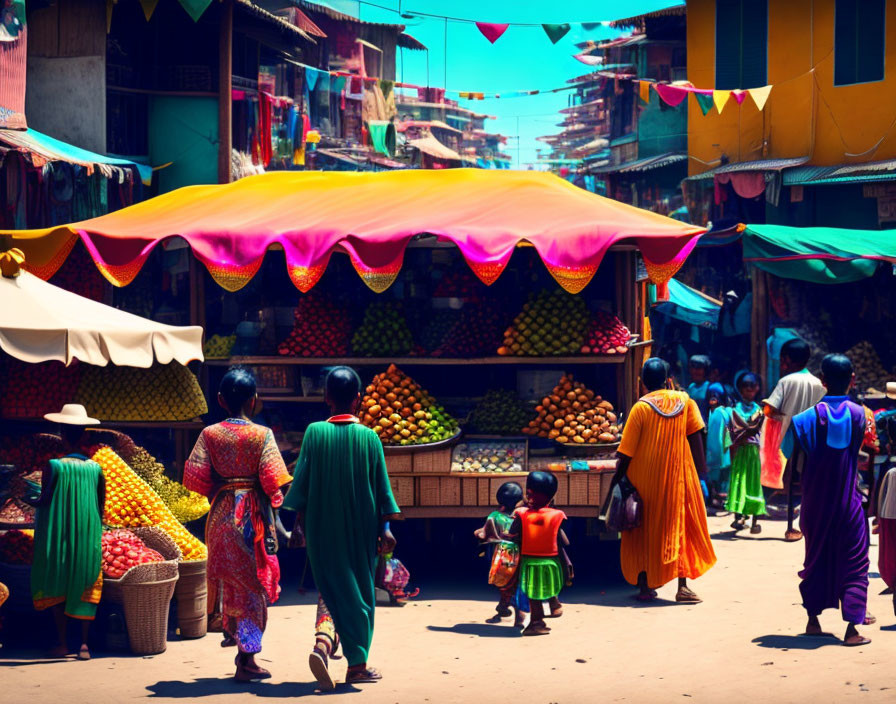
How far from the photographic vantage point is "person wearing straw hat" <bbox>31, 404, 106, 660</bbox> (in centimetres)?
743

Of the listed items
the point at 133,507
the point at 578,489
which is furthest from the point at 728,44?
the point at 133,507

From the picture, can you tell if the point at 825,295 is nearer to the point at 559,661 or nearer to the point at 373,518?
the point at 559,661

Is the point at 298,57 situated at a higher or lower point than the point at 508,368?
higher

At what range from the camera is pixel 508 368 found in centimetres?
1148

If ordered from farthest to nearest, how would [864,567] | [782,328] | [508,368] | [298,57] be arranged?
[298,57], [782,328], [508,368], [864,567]

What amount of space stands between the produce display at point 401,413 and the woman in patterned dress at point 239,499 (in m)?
2.86

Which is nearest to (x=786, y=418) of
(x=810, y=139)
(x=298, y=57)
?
(x=810, y=139)

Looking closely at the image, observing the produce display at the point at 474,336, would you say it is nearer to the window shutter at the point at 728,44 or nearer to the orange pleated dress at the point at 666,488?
the orange pleated dress at the point at 666,488

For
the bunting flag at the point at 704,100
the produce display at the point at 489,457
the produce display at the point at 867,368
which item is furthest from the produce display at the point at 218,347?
the bunting flag at the point at 704,100

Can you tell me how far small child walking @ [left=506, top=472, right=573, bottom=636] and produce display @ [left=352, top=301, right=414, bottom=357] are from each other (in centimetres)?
272

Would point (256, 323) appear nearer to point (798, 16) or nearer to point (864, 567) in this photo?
point (864, 567)

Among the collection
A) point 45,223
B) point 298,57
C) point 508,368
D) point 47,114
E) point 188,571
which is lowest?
point 188,571

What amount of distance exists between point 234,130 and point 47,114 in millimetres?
3404

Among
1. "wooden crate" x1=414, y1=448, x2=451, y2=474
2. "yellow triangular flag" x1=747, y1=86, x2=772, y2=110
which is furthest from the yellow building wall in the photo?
"wooden crate" x1=414, y1=448, x2=451, y2=474
